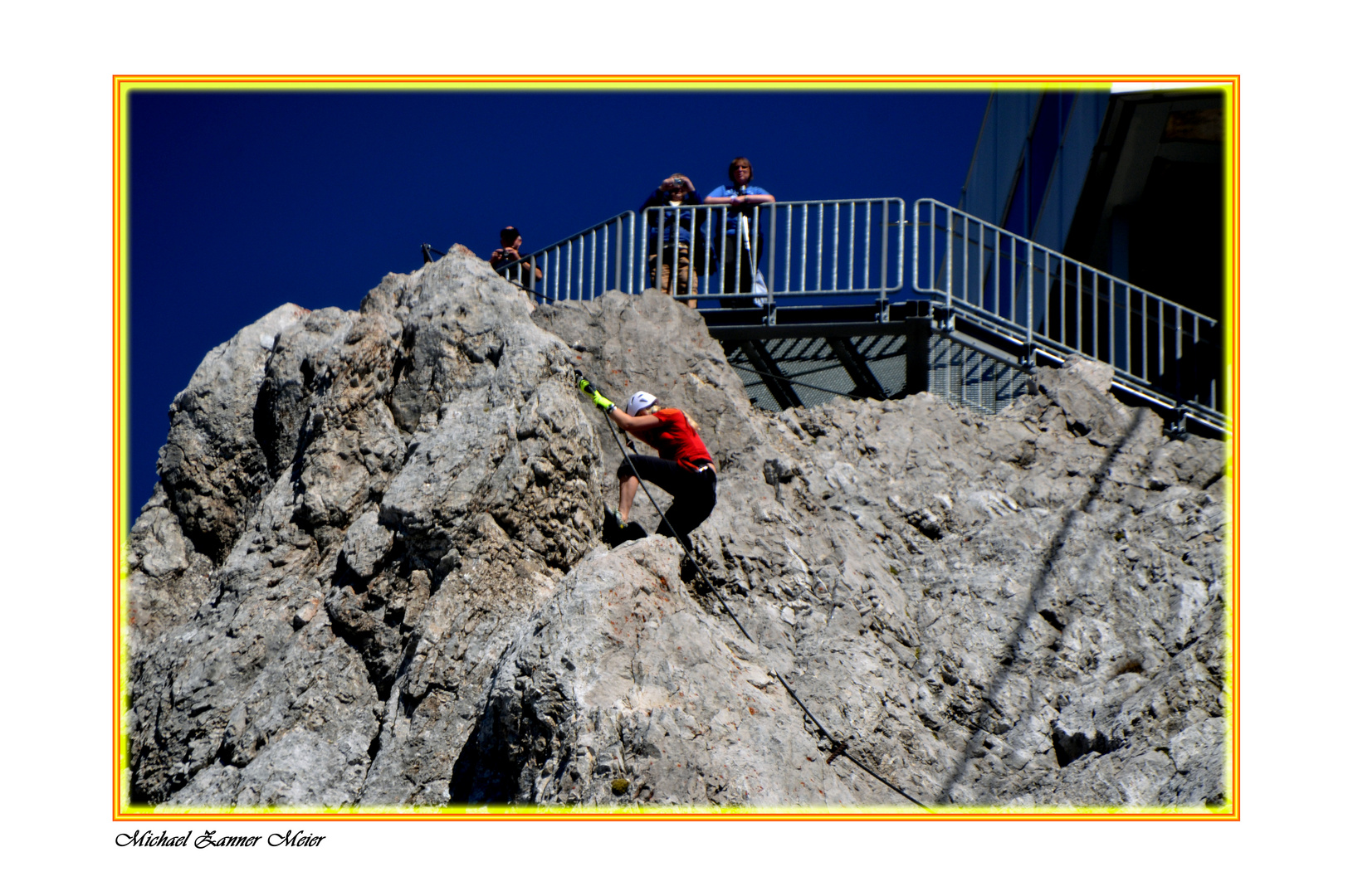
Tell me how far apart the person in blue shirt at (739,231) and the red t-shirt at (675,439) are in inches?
110

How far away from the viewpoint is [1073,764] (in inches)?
356

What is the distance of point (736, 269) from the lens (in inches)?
524

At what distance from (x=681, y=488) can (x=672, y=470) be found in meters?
0.18

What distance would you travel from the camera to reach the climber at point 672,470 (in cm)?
1067

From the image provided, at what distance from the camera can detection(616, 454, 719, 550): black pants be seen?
1066cm

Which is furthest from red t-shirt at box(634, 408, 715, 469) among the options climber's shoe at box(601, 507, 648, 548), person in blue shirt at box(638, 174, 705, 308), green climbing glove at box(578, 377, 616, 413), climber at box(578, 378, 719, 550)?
person in blue shirt at box(638, 174, 705, 308)

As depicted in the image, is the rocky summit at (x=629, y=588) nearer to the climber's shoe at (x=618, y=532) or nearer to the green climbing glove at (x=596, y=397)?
the climber's shoe at (x=618, y=532)

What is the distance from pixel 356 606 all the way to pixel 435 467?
1210mm

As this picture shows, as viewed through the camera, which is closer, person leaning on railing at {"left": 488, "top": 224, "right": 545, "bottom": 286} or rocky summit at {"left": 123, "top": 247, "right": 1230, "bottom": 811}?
rocky summit at {"left": 123, "top": 247, "right": 1230, "bottom": 811}
